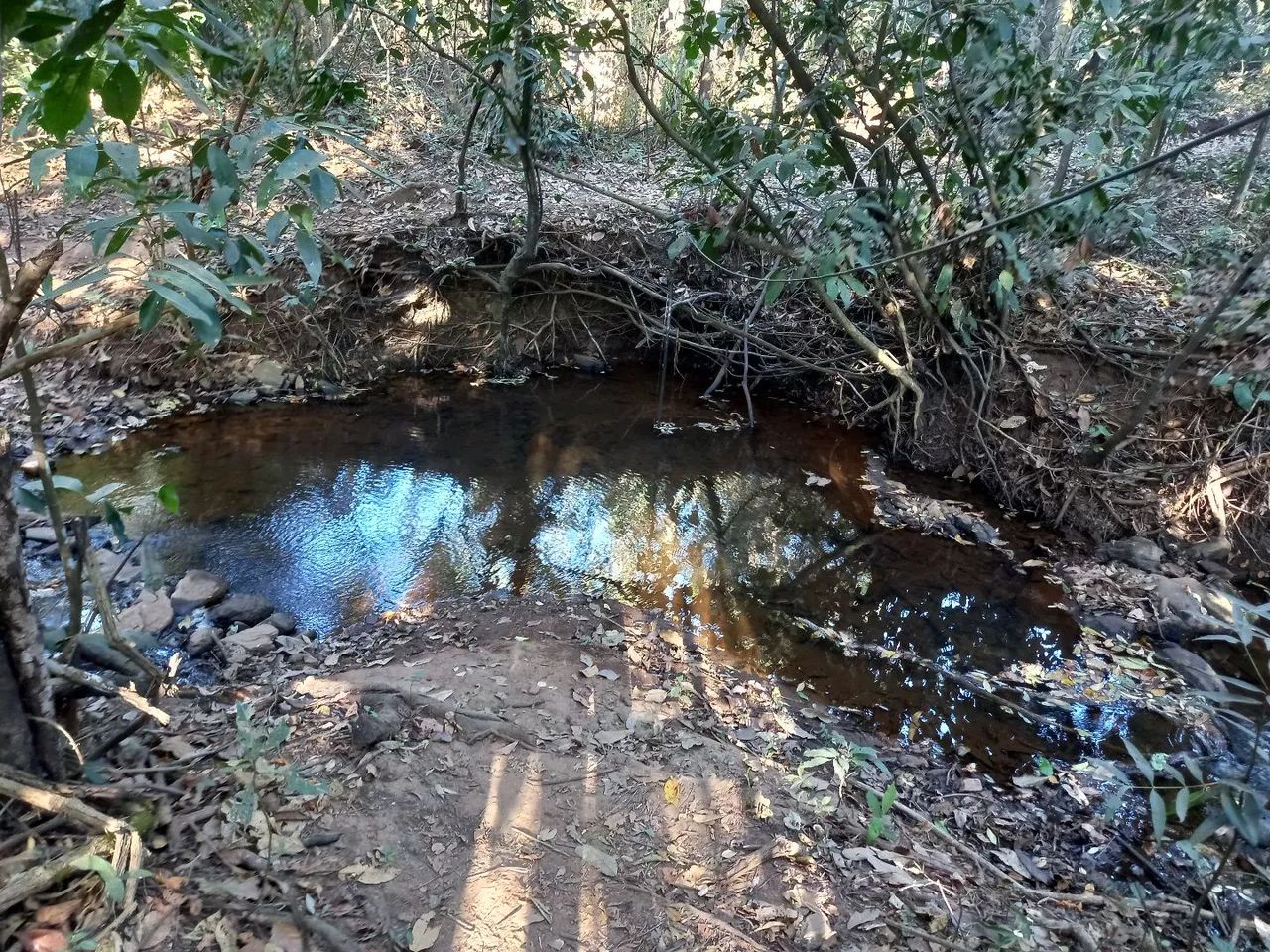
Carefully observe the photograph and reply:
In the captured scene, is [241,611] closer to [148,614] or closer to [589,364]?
[148,614]

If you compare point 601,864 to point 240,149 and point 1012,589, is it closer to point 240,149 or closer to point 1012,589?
point 240,149

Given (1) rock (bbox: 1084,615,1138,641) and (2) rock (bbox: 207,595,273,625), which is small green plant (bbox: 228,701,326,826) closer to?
(2) rock (bbox: 207,595,273,625)

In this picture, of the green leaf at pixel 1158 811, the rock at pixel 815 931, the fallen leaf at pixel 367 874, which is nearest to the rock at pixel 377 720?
the fallen leaf at pixel 367 874

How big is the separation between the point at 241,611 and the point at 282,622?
9.3 inches

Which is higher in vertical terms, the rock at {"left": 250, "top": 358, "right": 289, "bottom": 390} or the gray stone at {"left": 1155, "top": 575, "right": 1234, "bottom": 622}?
the rock at {"left": 250, "top": 358, "right": 289, "bottom": 390}

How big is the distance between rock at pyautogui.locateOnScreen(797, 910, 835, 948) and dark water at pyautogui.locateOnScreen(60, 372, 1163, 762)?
181 cm

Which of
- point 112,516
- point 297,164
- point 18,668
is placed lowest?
point 18,668

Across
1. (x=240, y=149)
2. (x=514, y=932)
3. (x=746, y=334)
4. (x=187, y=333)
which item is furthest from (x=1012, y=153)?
(x=187, y=333)

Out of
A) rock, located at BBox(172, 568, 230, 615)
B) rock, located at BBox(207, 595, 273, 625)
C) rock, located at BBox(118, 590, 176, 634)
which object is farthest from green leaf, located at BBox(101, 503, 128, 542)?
rock, located at BBox(172, 568, 230, 615)

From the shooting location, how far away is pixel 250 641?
3863 millimetres

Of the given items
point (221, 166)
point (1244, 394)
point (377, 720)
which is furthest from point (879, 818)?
point (1244, 394)

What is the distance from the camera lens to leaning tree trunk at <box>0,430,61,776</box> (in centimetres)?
168

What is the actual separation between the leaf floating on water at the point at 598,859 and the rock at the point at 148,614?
2.77 metres

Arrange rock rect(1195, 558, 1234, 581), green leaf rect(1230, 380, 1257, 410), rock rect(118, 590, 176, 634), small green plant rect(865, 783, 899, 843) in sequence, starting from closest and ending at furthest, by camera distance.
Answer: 1. small green plant rect(865, 783, 899, 843)
2. rock rect(118, 590, 176, 634)
3. green leaf rect(1230, 380, 1257, 410)
4. rock rect(1195, 558, 1234, 581)
